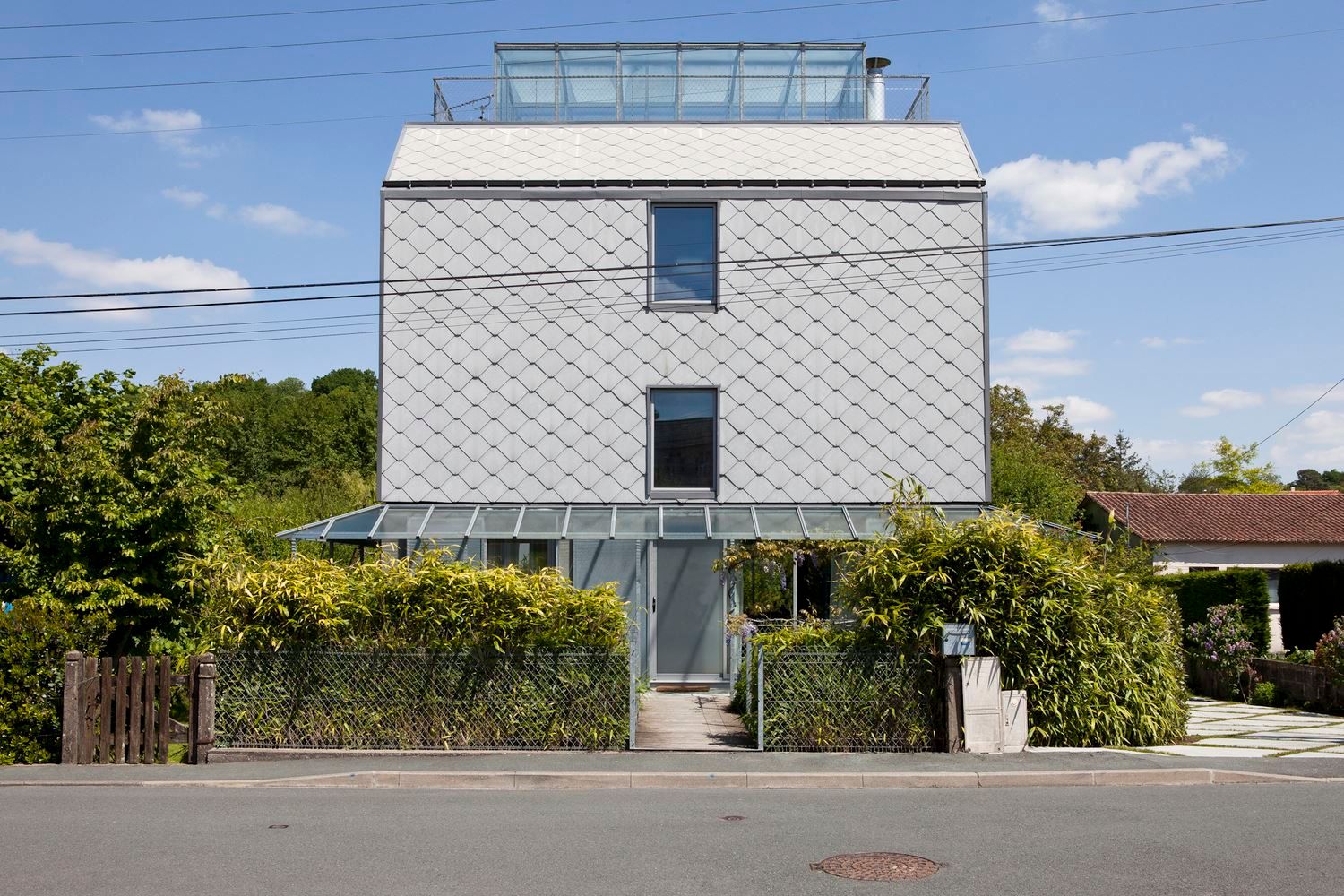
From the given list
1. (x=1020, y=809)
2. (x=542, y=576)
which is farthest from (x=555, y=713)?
(x=1020, y=809)

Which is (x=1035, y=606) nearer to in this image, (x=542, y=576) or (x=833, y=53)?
(x=542, y=576)

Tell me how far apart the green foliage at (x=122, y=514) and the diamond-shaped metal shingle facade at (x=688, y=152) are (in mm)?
6889

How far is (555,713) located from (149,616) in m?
6.64

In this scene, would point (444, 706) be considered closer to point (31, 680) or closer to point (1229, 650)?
point (31, 680)

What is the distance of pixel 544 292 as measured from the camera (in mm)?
20125

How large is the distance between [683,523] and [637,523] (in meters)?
0.77

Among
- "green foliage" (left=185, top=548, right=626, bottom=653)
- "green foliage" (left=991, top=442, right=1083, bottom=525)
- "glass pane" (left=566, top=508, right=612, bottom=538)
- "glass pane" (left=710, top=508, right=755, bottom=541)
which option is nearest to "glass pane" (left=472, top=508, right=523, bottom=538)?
"glass pane" (left=566, top=508, right=612, bottom=538)

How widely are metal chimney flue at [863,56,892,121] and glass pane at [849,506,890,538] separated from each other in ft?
29.5

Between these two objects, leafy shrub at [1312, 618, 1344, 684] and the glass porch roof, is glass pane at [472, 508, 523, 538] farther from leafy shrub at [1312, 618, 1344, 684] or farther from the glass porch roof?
leafy shrub at [1312, 618, 1344, 684]

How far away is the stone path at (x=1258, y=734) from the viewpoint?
42.3 feet

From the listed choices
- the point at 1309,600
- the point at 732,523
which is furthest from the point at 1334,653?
the point at 732,523

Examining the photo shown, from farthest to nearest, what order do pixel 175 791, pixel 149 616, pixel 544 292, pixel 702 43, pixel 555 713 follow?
pixel 702 43 → pixel 544 292 → pixel 149 616 → pixel 555 713 → pixel 175 791

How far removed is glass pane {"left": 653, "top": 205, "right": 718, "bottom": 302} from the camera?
20359 millimetres

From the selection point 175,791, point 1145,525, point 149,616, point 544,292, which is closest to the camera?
point 175,791
